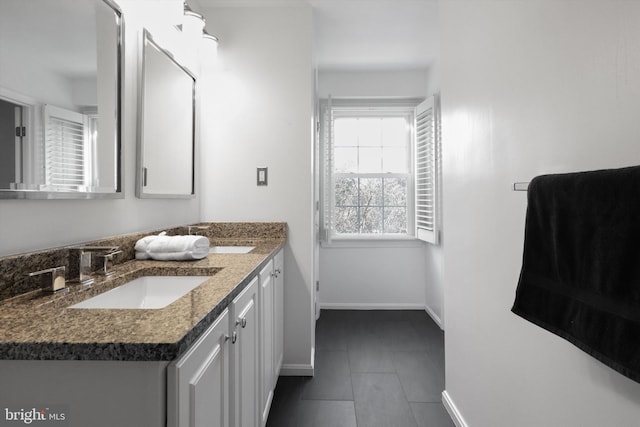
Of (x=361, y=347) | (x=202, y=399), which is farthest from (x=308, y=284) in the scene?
(x=202, y=399)

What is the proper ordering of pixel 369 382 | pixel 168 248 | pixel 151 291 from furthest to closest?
pixel 369 382 < pixel 168 248 < pixel 151 291

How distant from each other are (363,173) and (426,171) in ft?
2.33

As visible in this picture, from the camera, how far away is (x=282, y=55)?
2385 millimetres

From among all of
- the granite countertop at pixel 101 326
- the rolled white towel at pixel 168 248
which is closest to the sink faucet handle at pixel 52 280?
the granite countertop at pixel 101 326

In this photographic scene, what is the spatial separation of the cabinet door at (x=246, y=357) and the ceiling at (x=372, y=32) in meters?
2.04

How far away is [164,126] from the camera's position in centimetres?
192

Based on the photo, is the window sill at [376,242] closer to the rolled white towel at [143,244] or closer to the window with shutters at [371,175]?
the window with shutters at [371,175]

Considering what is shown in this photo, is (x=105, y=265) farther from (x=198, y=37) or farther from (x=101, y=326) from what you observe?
(x=198, y=37)

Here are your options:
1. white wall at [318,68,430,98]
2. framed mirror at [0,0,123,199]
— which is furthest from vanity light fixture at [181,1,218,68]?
white wall at [318,68,430,98]

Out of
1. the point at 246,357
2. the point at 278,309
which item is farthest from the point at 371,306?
the point at 246,357

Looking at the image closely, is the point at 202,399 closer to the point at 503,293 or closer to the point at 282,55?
the point at 503,293

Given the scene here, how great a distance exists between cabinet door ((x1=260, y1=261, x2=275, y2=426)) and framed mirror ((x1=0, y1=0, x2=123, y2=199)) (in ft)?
2.59

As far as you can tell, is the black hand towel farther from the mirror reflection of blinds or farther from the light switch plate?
the light switch plate

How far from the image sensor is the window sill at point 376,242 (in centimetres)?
374
